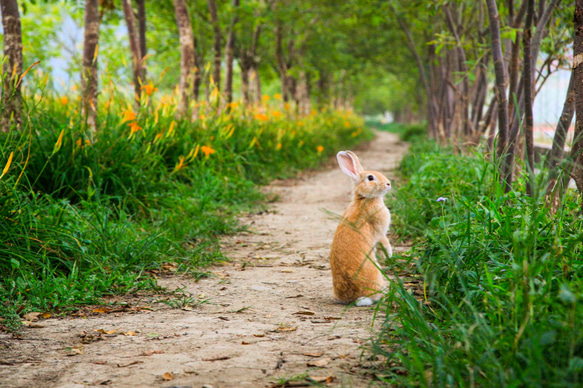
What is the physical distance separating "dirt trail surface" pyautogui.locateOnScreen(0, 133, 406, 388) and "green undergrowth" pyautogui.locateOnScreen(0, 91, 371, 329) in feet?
0.99

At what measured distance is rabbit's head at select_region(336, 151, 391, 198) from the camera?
4.07m

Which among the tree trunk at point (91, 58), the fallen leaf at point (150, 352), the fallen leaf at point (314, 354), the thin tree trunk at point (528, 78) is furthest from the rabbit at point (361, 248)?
the tree trunk at point (91, 58)

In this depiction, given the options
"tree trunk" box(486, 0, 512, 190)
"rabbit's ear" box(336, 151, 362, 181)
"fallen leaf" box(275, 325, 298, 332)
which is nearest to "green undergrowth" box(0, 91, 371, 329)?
"fallen leaf" box(275, 325, 298, 332)

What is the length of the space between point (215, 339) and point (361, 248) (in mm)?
1214

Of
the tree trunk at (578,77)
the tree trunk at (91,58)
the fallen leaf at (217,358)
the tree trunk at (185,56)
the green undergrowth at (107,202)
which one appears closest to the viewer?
the fallen leaf at (217,358)

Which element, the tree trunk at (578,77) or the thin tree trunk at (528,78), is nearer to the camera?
the tree trunk at (578,77)

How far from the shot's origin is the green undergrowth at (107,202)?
3998 millimetres

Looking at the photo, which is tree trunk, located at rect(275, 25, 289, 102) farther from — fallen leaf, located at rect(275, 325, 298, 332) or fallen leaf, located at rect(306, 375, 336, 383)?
fallen leaf, located at rect(306, 375, 336, 383)

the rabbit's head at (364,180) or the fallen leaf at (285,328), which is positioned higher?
the rabbit's head at (364,180)

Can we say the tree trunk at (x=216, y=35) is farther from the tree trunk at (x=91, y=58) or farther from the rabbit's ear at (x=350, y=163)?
the rabbit's ear at (x=350, y=163)

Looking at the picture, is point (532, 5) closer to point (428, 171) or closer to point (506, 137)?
point (506, 137)

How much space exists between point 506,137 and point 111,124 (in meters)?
4.80

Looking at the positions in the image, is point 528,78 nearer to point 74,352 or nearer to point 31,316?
point 74,352

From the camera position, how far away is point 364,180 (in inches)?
164
